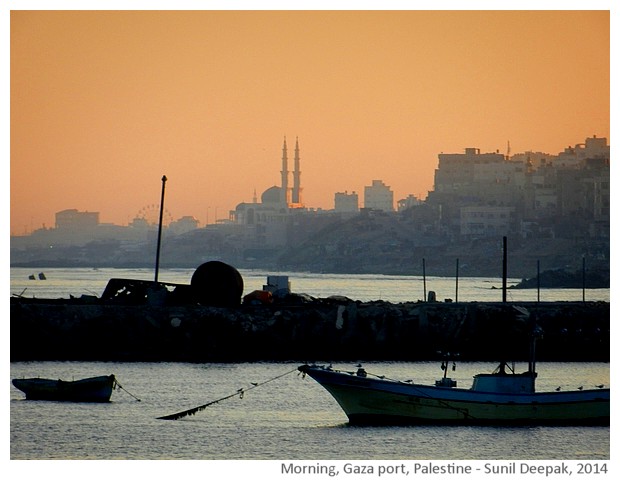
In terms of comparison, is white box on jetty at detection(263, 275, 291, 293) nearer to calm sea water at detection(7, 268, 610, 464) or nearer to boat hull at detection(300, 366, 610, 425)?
calm sea water at detection(7, 268, 610, 464)

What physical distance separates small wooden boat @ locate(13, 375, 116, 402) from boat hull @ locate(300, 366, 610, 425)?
620 centimetres

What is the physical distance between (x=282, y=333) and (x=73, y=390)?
13927 millimetres

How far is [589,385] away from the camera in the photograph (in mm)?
41719

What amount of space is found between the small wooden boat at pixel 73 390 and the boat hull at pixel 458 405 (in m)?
6.20

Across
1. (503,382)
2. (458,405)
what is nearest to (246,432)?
(458,405)

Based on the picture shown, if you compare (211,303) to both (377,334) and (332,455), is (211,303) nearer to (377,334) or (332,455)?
(377,334)

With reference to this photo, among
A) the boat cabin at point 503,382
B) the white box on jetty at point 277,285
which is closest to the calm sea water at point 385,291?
the white box on jetty at point 277,285

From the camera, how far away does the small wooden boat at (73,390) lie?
123 feet

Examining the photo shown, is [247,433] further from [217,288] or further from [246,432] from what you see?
[217,288]

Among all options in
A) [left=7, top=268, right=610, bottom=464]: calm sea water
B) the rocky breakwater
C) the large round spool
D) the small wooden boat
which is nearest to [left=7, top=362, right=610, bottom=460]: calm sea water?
[left=7, top=268, right=610, bottom=464]: calm sea water
